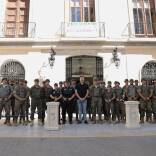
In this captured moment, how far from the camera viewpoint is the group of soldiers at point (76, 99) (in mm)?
12078

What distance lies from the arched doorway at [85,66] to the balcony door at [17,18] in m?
3.10

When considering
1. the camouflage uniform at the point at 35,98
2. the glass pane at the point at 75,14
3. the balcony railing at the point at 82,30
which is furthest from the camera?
the glass pane at the point at 75,14

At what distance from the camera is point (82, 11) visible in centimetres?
1839

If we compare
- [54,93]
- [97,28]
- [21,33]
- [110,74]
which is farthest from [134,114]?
[21,33]

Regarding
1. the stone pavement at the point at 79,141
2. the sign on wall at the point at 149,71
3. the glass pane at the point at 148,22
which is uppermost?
the glass pane at the point at 148,22

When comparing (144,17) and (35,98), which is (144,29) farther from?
(35,98)

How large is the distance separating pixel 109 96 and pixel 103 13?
695 centimetres

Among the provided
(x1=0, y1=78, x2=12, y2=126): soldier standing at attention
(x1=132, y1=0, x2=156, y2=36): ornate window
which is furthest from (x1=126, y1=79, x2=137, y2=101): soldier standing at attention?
(x1=132, y1=0, x2=156, y2=36): ornate window

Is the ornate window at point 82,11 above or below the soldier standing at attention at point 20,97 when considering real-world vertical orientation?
above

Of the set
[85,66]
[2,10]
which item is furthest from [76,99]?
[2,10]

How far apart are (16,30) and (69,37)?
3191 millimetres

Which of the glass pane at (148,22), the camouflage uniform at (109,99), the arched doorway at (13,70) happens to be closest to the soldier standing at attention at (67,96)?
the camouflage uniform at (109,99)

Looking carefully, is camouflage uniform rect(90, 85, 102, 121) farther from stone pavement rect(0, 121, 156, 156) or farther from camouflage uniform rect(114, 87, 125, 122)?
stone pavement rect(0, 121, 156, 156)

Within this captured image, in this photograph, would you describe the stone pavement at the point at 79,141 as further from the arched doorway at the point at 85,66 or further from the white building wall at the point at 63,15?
the white building wall at the point at 63,15
